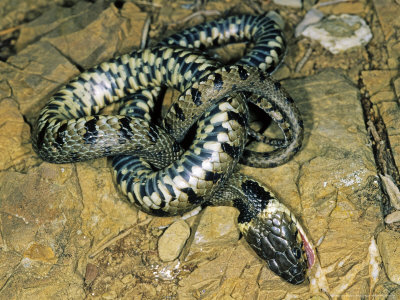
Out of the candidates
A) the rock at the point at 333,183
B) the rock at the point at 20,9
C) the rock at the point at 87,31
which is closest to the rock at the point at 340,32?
the rock at the point at 333,183

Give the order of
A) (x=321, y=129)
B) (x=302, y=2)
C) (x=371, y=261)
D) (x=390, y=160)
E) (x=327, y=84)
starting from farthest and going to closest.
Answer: (x=302, y=2) < (x=327, y=84) < (x=321, y=129) < (x=390, y=160) < (x=371, y=261)

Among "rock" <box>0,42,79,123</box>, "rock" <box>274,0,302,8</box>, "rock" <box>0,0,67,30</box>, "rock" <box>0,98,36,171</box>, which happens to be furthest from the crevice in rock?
"rock" <box>0,0,67,30</box>

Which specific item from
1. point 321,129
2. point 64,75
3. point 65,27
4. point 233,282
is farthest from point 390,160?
point 65,27

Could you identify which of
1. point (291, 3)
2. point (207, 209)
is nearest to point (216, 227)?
point (207, 209)

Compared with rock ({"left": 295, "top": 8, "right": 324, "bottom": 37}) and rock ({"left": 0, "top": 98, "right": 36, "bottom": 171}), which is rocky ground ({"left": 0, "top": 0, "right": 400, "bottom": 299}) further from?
rock ({"left": 295, "top": 8, "right": 324, "bottom": 37})

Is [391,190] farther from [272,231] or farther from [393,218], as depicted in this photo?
[272,231]

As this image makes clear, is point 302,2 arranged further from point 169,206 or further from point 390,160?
point 169,206
